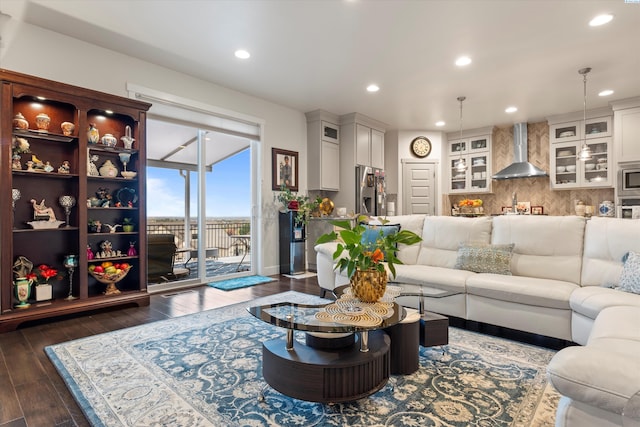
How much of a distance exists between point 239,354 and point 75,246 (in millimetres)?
2316

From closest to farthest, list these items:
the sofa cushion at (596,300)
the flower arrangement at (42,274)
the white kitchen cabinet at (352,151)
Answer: the sofa cushion at (596,300) → the flower arrangement at (42,274) → the white kitchen cabinet at (352,151)

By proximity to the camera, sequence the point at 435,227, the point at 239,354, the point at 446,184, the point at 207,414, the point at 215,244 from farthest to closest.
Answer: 1. the point at 446,184
2. the point at 215,244
3. the point at 435,227
4. the point at 239,354
5. the point at 207,414

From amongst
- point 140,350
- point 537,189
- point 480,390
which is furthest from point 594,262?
point 537,189

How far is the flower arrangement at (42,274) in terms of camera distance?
10.3 ft

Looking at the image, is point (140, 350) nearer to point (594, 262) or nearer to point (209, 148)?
point (209, 148)

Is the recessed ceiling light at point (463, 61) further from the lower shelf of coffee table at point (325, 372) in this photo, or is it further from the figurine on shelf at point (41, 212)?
the figurine on shelf at point (41, 212)

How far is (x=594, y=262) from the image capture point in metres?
2.77

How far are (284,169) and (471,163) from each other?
4.28m

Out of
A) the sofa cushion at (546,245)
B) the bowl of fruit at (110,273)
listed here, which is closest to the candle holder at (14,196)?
the bowl of fruit at (110,273)

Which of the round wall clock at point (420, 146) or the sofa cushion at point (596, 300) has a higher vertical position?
the round wall clock at point (420, 146)

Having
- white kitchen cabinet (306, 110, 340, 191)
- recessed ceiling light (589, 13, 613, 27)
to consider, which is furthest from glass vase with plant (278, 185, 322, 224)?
recessed ceiling light (589, 13, 613, 27)

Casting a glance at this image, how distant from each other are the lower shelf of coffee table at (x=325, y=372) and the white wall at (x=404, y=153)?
5869mm

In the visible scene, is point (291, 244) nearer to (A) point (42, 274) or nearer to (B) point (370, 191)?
(B) point (370, 191)

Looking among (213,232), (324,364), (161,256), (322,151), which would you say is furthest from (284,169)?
(324,364)
